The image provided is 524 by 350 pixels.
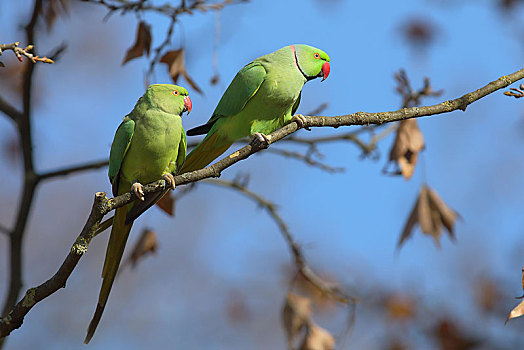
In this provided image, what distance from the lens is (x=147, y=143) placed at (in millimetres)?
2607

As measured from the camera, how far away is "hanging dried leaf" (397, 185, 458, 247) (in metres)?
3.51

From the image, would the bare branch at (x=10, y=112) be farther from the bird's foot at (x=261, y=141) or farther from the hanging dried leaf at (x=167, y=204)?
the bird's foot at (x=261, y=141)

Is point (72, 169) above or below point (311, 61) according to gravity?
below

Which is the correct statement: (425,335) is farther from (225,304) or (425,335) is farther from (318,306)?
(225,304)

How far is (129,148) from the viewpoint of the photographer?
2662 mm

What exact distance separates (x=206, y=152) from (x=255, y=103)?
0.36 m

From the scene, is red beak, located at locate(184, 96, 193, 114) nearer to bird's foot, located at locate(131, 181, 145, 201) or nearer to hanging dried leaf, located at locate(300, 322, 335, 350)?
bird's foot, located at locate(131, 181, 145, 201)

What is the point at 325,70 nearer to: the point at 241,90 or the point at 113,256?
the point at 241,90

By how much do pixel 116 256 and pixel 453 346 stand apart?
480 cm

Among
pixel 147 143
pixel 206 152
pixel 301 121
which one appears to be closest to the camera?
pixel 301 121

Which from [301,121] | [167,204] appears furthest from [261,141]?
[167,204]

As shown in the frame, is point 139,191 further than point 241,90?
No

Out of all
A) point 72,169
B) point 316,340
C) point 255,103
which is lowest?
point 316,340

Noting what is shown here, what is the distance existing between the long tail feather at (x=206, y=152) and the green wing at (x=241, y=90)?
122mm
